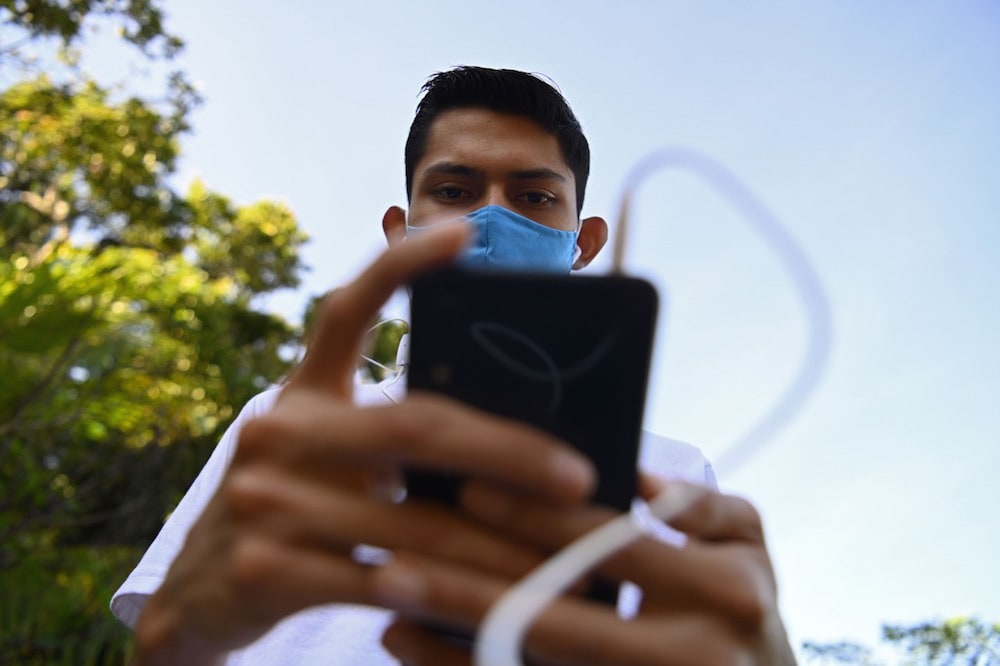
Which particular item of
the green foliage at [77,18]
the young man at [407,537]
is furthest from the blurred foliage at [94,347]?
the young man at [407,537]

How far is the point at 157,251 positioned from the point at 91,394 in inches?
355

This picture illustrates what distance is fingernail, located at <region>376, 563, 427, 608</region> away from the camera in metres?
0.46

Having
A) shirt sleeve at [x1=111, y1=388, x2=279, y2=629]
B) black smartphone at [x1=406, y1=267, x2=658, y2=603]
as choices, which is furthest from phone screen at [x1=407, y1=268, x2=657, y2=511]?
shirt sleeve at [x1=111, y1=388, x2=279, y2=629]

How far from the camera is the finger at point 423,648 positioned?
1.80 ft

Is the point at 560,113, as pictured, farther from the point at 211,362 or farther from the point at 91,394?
the point at 211,362

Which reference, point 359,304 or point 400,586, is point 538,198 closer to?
point 359,304

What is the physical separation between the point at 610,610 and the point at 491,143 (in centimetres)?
124

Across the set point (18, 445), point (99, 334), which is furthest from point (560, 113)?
point (18, 445)

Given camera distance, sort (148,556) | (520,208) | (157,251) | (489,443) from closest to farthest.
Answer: (489,443) → (148,556) → (520,208) → (157,251)

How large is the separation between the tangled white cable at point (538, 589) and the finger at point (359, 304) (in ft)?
0.63

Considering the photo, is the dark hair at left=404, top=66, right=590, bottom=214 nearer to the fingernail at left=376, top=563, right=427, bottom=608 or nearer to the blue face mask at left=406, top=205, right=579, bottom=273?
the blue face mask at left=406, top=205, right=579, bottom=273

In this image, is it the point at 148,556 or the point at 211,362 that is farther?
the point at 211,362

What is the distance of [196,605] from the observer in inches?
21.2

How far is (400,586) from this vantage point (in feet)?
1.51
